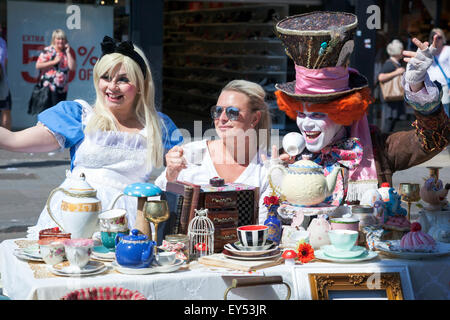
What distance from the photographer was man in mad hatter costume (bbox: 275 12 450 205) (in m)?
3.50

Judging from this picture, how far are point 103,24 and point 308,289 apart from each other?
422 inches

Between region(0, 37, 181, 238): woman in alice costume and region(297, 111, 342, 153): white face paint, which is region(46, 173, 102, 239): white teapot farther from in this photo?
region(297, 111, 342, 153): white face paint

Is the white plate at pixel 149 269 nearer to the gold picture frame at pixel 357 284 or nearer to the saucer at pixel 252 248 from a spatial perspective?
the saucer at pixel 252 248

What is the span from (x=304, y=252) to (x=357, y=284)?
0.26 m

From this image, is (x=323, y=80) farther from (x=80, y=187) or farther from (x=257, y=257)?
(x=80, y=187)

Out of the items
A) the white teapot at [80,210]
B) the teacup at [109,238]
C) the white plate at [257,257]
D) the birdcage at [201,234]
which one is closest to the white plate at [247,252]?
the white plate at [257,257]

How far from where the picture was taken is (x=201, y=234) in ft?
9.96

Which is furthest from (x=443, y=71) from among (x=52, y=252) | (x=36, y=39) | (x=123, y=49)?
(x=52, y=252)

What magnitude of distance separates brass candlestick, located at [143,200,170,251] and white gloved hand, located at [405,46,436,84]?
131 centimetres

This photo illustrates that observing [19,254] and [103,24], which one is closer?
[19,254]

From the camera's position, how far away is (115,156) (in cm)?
379

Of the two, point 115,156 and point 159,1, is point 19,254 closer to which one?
point 115,156

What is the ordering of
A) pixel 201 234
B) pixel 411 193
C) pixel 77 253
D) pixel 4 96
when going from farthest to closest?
pixel 4 96 → pixel 411 193 → pixel 201 234 → pixel 77 253
